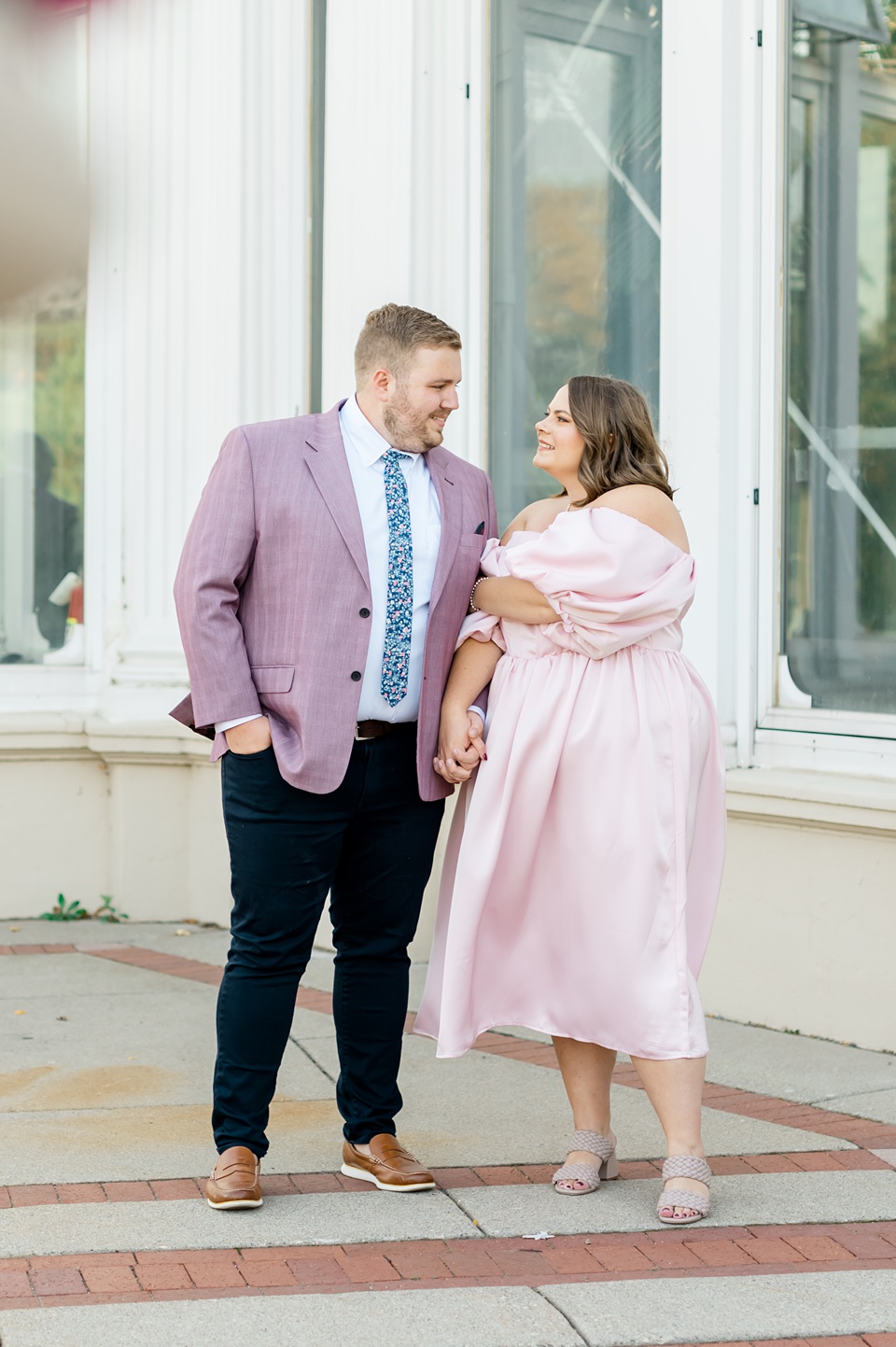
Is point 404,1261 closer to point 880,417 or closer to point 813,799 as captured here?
point 813,799

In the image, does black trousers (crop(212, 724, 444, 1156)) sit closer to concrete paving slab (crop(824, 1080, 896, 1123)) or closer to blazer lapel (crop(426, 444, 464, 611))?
blazer lapel (crop(426, 444, 464, 611))

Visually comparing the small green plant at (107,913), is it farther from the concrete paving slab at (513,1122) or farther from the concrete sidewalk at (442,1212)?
the concrete paving slab at (513,1122)

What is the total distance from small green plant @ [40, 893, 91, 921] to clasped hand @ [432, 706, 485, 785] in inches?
151

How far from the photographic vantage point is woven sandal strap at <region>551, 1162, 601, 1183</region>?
11.2 feet

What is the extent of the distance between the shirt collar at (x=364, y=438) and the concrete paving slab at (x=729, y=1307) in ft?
5.63

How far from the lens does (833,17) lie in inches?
201

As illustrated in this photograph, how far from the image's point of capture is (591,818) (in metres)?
3.34

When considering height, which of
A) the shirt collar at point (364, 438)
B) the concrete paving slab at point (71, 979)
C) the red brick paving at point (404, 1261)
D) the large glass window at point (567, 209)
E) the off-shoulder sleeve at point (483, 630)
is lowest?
the concrete paving slab at point (71, 979)

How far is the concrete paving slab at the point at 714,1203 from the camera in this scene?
3223 millimetres

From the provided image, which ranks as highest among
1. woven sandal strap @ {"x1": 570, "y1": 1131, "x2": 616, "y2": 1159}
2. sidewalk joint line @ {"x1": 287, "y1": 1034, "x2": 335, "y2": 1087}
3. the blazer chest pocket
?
the blazer chest pocket

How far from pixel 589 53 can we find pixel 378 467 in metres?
3.23

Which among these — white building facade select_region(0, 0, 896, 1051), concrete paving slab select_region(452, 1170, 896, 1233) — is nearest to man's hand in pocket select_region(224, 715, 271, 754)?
concrete paving slab select_region(452, 1170, 896, 1233)

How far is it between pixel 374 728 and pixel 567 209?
3338mm

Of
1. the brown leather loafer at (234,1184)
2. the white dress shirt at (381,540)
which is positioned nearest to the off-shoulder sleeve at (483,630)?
the white dress shirt at (381,540)
